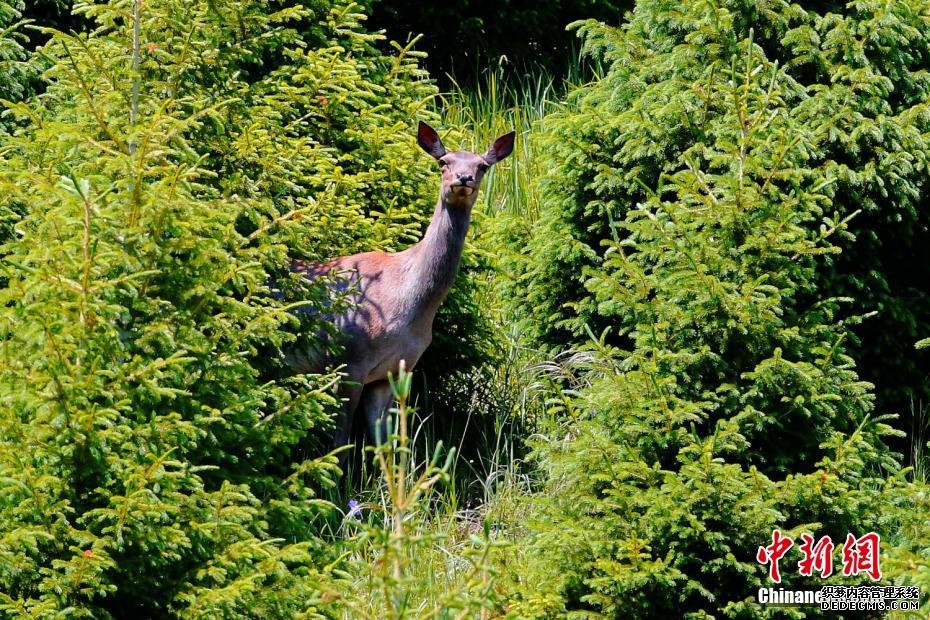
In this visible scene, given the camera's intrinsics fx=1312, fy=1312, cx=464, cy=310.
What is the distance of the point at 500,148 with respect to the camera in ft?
23.8

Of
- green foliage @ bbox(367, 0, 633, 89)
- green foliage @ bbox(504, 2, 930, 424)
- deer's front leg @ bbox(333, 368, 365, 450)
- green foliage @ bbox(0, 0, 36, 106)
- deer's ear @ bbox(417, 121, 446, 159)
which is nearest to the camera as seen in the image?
green foliage @ bbox(0, 0, 36, 106)

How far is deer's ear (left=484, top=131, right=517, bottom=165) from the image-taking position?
718 centimetres

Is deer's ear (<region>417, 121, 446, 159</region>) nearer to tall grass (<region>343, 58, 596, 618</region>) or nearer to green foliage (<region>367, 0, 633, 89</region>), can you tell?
tall grass (<region>343, 58, 596, 618</region>)

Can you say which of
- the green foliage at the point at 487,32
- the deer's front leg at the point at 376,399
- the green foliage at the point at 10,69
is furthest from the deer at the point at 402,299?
the green foliage at the point at 487,32

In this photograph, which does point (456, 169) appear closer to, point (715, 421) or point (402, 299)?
point (402, 299)

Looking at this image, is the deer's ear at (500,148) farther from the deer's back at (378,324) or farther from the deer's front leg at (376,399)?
the deer's front leg at (376,399)

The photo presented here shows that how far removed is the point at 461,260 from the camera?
737 cm

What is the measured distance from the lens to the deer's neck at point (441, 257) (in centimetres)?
680

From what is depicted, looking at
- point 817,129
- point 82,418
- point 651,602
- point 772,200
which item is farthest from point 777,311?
point 82,418

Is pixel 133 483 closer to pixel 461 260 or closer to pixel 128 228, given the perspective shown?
pixel 128 228

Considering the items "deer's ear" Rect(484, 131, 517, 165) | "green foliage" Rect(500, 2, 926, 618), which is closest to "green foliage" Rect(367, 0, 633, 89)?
"deer's ear" Rect(484, 131, 517, 165)

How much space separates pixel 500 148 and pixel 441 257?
0.83 metres

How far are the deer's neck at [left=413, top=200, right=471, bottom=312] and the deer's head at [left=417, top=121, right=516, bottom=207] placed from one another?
0.22ft

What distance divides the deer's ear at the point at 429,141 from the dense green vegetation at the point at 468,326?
40cm
